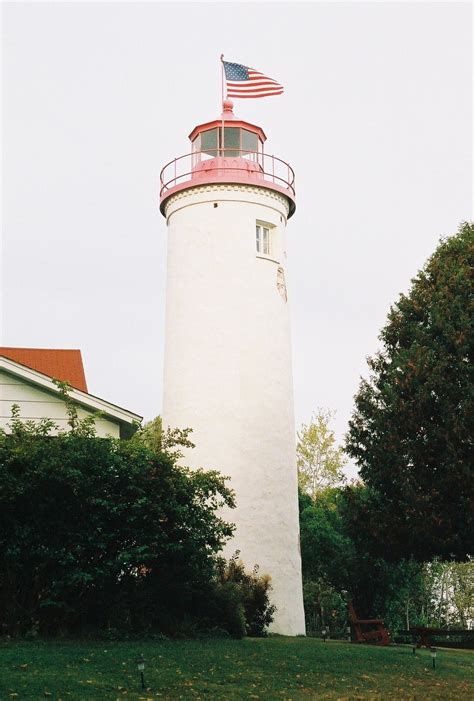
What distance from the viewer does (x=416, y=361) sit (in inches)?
895

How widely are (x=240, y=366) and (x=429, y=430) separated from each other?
22.2 ft

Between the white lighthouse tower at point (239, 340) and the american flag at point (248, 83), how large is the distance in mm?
1724

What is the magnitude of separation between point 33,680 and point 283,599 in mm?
15015

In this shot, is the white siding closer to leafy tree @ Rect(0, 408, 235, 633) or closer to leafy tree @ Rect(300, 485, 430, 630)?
leafy tree @ Rect(0, 408, 235, 633)

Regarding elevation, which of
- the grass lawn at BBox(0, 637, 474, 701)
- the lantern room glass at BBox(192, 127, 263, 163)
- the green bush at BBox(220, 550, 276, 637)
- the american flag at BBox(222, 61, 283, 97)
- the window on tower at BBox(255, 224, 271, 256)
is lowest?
the grass lawn at BBox(0, 637, 474, 701)

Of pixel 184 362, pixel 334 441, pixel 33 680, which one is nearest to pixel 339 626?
pixel 334 441

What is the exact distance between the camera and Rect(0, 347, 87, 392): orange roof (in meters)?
25.6

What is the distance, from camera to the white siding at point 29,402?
20.9 m

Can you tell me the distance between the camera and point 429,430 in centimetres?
2238

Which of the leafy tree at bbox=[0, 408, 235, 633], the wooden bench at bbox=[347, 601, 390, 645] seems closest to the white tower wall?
the wooden bench at bbox=[347, 601, 390, 645]

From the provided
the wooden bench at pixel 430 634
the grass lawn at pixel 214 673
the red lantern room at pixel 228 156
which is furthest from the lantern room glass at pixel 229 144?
the grass lawn at pixel 214 673

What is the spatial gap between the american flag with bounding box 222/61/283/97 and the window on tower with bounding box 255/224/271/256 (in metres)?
4.21

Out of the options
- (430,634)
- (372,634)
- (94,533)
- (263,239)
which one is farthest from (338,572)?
(94,533)

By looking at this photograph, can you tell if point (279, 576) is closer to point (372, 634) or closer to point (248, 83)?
point (372, 634)
